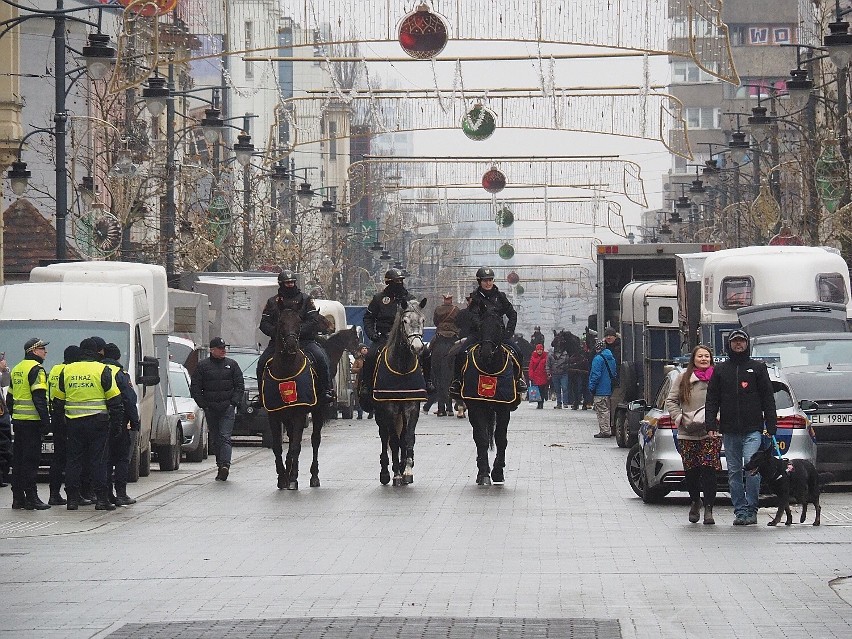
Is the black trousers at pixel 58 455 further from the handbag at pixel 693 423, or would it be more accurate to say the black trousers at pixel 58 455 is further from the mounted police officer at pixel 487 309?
the handbag at pixel 693 423

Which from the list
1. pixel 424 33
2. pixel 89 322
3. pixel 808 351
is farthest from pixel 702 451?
pixel 424 33

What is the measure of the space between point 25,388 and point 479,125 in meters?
18.8

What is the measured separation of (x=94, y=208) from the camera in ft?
130

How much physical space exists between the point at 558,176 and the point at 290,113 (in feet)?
66.2

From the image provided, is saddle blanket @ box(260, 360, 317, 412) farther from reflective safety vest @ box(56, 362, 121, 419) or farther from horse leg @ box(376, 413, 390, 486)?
reflective safety vest @ box(56, 362, 121, 419)

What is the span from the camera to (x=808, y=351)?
24.8 metres

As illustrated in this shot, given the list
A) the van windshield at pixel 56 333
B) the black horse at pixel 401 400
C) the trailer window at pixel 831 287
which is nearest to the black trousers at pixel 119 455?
the black horse at pixel 401 400

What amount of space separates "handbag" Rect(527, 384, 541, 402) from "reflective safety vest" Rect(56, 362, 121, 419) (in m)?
35.8

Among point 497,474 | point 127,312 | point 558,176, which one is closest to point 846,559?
point 497,474

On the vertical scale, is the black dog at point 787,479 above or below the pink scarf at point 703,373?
below

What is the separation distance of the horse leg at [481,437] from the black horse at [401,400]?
0.60m

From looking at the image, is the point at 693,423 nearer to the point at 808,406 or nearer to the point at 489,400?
the point at 808,406

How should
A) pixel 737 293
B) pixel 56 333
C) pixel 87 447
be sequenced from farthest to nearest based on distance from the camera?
pixel 737 293, pixel 56 333, pixel 87 447

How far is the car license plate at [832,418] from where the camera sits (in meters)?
22.5
